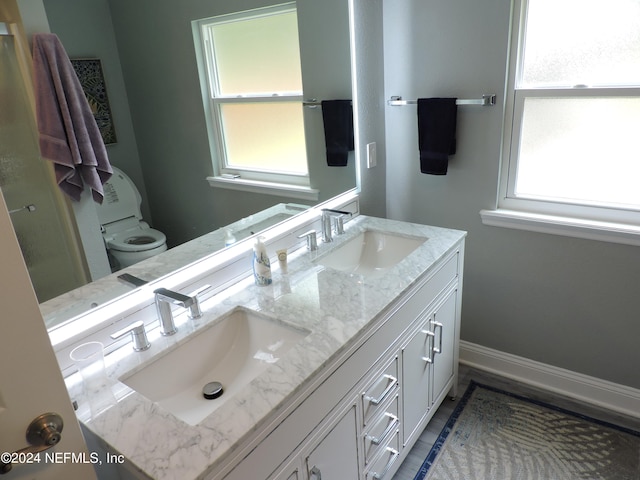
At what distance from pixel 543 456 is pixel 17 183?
213 centimetres

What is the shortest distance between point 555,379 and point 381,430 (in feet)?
3.90

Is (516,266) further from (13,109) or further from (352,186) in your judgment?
(13,109)

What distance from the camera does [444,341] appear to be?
2031mm

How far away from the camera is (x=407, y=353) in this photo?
1689 mm

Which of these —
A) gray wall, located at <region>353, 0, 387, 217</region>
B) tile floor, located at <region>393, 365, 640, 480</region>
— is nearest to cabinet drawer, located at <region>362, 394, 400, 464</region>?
tile floor, located at <region>393, 365, 640, 480</region>

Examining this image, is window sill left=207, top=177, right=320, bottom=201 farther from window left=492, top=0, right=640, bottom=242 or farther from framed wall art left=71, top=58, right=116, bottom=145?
window left=492, top=0, right=640, bottom=242

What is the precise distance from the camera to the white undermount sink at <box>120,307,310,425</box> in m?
1.25

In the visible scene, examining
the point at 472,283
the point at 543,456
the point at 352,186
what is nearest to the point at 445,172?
the point at 352,186

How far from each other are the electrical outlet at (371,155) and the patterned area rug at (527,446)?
1280 mm

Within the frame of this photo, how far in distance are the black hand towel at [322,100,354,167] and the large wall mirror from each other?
227mm

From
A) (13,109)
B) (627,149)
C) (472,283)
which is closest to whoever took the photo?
(13,109)

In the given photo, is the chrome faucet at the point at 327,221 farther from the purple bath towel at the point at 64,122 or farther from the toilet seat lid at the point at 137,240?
the purple bath towel at the point at 64,122

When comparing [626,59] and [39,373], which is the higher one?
[626,59]

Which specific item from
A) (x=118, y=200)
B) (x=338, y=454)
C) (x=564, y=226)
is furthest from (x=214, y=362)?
(x=564, y=226)
